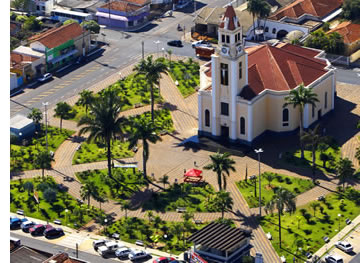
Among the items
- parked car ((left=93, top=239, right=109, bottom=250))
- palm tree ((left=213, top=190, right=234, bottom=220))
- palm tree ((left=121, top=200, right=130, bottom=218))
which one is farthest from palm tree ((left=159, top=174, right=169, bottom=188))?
parked car ((left=93, top=239, right=109, bottom=250))

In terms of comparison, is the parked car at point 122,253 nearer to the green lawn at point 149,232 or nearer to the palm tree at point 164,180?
the green lawn at point 149,232

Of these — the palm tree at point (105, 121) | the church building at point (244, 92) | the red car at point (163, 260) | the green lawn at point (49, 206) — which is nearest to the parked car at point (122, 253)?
the red car at point (163, 260)

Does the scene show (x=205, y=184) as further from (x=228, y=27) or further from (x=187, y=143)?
(x=228, y=27)

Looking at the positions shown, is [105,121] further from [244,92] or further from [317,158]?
[317,158]

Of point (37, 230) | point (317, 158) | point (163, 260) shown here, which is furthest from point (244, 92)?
point (37, 230)

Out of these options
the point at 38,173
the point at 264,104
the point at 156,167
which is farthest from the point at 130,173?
the point at 264,104

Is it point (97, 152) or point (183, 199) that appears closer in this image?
point (183, 199)
